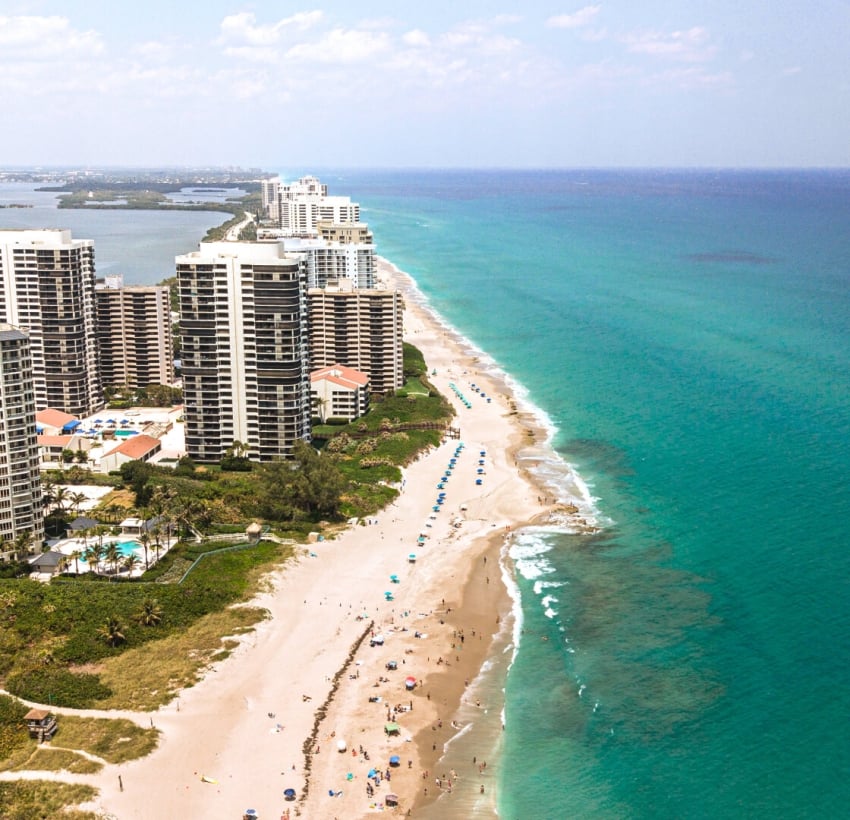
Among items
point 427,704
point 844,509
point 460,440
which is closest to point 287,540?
point 427,704

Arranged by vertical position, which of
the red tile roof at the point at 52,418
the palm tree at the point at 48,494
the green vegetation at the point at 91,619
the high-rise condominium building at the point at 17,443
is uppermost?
the high-rise condominium building at the point at 17,443

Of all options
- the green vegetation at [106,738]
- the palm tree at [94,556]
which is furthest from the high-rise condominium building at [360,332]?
the green vegetation at [106,738]

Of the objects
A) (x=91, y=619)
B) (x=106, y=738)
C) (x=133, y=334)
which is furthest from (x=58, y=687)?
(x=133, y=334)

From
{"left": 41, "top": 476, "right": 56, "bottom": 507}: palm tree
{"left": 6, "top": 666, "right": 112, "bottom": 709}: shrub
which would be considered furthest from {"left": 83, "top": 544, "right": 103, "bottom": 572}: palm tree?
{"left": 6, "top": 666, "right": 112, "bottom": 709}: shrub

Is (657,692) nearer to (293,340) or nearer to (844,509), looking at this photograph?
(844,509)

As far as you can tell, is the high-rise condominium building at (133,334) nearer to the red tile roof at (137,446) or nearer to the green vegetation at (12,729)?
the red tile roof at (137,446)

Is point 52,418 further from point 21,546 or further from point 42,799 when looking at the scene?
point 42,799
